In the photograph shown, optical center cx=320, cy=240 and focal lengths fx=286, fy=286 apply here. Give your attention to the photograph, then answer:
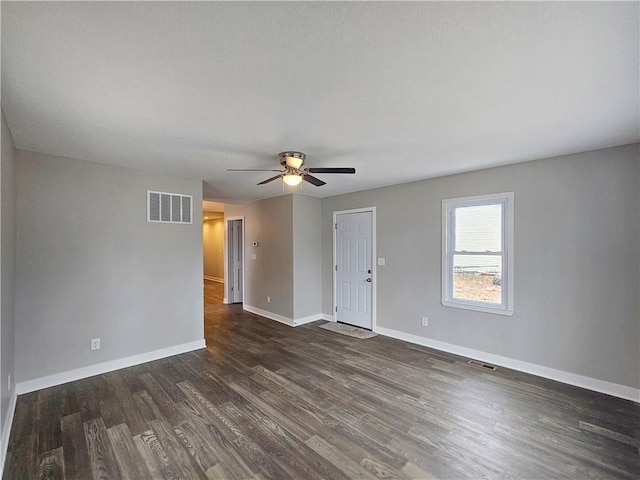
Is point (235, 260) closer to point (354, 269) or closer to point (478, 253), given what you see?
point (354, 269)

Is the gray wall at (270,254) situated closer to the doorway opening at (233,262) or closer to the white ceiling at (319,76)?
the doorway opening at (233,262)

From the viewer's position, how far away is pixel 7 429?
2.20 m

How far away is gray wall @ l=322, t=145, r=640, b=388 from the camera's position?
2.76 meters

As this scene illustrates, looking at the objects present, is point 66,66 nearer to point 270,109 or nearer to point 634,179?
point 270,109

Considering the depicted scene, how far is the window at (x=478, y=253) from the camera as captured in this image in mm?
3490

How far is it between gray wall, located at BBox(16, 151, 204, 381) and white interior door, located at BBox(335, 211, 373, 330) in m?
2.48

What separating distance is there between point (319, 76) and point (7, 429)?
11.3 ft

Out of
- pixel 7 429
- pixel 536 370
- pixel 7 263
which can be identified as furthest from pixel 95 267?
pixel 536 370

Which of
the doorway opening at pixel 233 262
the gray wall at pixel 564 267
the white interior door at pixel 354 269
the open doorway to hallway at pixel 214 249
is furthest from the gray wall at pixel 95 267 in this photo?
the open doorway to hallway at pixel 214 249

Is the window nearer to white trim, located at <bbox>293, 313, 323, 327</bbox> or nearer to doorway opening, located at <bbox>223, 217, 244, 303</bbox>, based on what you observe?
white trim, located at <bbox>293, 313, 323, 327</bbox>

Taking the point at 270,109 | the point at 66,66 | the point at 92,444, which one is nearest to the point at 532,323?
the point at 270,109

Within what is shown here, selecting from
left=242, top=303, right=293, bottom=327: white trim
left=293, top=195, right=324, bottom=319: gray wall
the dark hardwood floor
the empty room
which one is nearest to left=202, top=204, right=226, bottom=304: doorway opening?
left=242, top=303, right=293, bottom=327: white trim

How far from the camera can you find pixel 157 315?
148 inches

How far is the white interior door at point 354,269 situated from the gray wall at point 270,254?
3.02 feet
